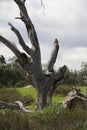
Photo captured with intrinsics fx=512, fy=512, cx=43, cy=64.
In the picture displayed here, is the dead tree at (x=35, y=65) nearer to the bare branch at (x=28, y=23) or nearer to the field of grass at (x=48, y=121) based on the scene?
the bare branch at (x=28, y=23)

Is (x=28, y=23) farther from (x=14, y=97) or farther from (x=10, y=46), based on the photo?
(x=14, y=97)

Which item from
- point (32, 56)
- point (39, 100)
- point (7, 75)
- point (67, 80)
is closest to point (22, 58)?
point (32, 56)

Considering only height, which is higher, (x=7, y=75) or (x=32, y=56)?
(x=7, y=75)

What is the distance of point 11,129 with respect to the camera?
9.91 m

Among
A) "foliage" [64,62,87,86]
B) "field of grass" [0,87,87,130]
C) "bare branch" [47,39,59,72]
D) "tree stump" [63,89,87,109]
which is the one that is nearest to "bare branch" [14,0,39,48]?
"bare branch" [47,39,59,72]

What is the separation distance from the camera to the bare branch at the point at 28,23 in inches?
819

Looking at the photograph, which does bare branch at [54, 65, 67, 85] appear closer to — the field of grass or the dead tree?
the dead tree

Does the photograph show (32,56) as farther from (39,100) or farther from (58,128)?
(58,128)

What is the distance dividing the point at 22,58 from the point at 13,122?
33.0ft

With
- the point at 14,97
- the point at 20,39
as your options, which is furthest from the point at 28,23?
the point at 14,97

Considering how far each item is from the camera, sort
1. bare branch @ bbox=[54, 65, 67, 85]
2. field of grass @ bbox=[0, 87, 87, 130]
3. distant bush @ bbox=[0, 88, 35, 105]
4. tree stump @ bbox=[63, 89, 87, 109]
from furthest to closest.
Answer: distant bush @ bbox=[0, 88, 35, 105]
bare branch @ bbox=[54, 65, 67, 85]
tree stump @ bbox=[63, 89, 87, 109]
field of grass @ bbox=[0, 87, 87, 130]

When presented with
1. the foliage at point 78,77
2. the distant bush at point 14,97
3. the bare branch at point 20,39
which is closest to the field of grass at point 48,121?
the bare branch at point 20,39

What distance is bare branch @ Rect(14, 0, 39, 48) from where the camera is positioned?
2081 centimetres

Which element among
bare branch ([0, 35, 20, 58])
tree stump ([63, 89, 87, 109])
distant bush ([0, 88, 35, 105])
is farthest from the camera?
distant bush ([0, 88, 35, 105])
